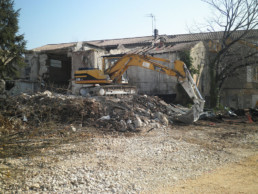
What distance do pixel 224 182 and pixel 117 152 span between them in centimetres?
266

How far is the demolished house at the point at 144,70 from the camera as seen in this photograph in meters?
17.2

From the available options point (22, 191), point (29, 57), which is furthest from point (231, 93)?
point (22, 191)

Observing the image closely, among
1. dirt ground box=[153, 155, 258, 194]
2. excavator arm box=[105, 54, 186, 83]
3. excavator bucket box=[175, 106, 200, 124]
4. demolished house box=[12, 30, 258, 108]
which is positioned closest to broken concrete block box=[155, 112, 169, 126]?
excavator bucket box=[175, 106, 200, 124]

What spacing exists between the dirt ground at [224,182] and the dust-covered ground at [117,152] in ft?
0.05

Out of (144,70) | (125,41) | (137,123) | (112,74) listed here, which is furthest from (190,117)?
(125,41)

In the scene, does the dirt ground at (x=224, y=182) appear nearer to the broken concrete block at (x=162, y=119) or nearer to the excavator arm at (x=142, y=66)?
the broken concrete block at (x=162, y=119)

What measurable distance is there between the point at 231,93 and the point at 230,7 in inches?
349

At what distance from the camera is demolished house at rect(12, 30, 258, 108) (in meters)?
17.2

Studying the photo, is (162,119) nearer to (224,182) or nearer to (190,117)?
(190,117)

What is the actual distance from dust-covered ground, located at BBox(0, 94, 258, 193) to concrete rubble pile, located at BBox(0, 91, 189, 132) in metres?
0.04

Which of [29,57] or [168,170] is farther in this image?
[29,57]

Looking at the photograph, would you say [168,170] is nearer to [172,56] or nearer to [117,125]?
[117,125]

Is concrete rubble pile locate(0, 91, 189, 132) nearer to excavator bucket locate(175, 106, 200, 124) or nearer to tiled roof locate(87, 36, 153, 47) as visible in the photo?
excavator bucket locate(175, 106, 200, 124)

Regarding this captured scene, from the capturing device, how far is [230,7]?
15125mm
